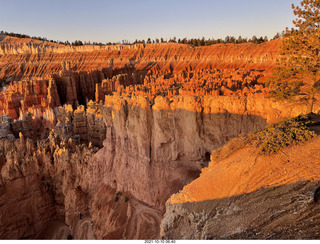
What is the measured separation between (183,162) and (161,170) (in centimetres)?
133

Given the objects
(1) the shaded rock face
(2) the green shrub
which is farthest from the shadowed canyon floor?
(2) the green shrub

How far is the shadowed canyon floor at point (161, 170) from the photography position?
4668 mm

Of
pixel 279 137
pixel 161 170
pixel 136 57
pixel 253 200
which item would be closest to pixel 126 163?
pixel 161 170

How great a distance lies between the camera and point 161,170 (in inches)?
486

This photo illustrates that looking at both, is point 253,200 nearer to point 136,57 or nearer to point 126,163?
point 126,163

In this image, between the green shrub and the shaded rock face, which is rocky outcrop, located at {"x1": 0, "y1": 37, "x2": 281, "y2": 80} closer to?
the green shrub

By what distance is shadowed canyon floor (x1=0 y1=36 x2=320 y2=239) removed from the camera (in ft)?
15.3

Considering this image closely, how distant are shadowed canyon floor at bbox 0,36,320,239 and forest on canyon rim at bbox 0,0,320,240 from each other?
36mm

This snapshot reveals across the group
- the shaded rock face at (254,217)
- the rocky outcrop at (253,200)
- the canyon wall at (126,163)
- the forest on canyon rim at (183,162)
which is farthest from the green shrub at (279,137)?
the canyon wall at (126,163)

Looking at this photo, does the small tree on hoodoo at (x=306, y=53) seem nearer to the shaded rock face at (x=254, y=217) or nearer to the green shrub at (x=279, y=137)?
the green shrub at (x=279, y=137)

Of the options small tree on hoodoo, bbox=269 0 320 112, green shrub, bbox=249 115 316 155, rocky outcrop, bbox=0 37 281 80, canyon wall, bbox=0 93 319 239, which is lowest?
canyon wall, bbox=0 93 319 239

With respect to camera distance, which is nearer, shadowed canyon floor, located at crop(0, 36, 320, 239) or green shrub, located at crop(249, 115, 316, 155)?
shadowed canyon floor, located at crop(0, 36, 320, 239)

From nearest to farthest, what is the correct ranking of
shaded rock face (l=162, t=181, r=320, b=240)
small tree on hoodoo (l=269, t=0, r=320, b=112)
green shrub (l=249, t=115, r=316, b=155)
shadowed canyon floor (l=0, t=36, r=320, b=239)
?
shaded rock face (l=162, t=181, r=320, b=240) < shadowed canyon floor (l=0, t=36, r=320, b=239) < green shrub (l=249, t=115, r=316, b=155) < small tree on hoodoo (l=269, t=0, r=320, b=112)

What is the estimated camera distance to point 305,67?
30.1 ft
